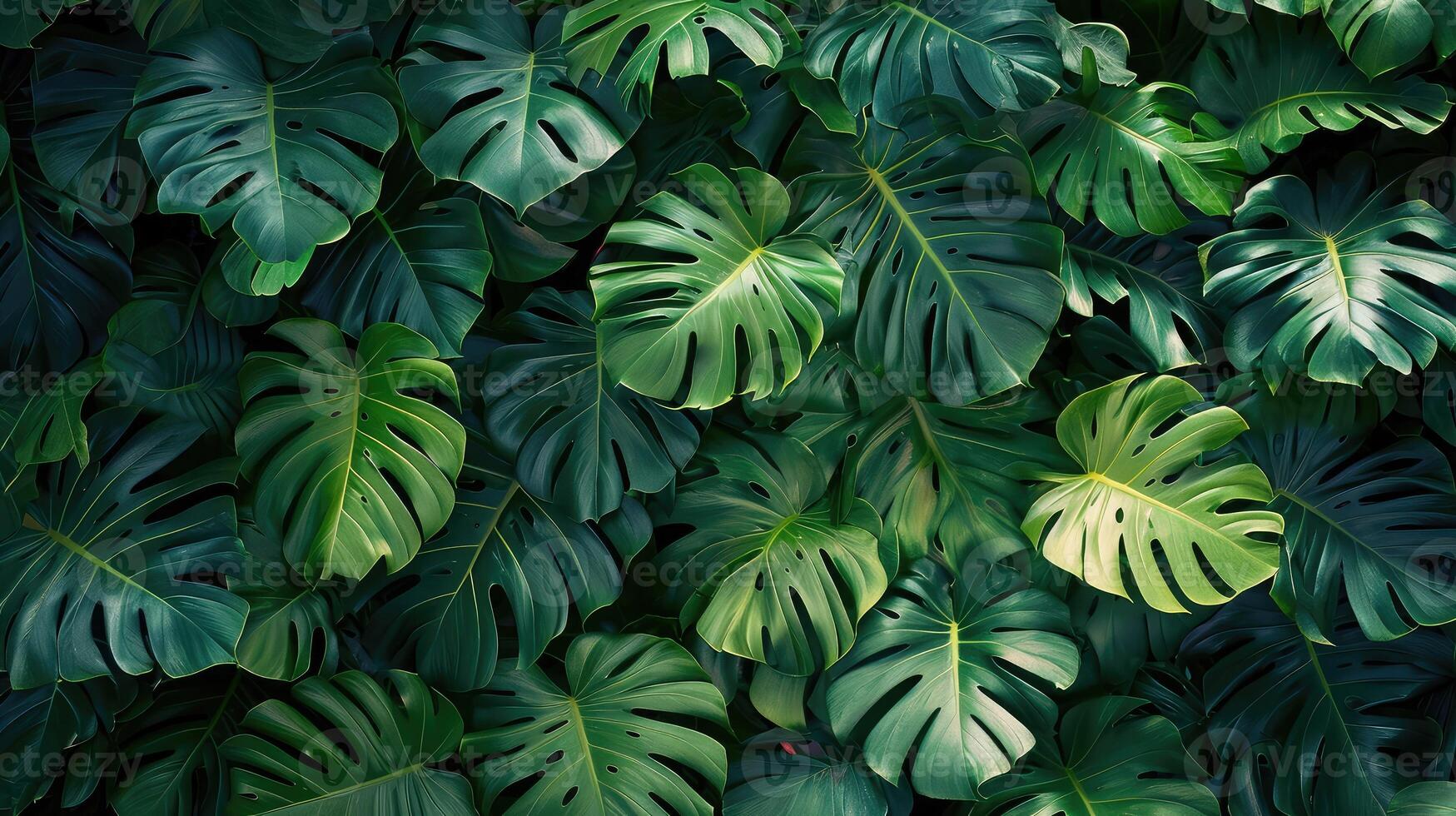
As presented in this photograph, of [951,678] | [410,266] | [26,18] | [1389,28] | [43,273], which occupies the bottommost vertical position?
[951,678]

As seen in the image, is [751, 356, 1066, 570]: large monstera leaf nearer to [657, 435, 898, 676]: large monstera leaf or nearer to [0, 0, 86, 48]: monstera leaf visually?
[657, 435, 898, 676]: large monstera leaf

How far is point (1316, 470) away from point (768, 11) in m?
1.13

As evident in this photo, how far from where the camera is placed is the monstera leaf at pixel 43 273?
1.57 metres

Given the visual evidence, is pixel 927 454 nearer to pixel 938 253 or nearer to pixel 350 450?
pixel 938 253

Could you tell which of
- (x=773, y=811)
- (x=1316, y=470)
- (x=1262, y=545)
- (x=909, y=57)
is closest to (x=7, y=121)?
(x=909, y=57)

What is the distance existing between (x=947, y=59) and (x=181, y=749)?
154cm

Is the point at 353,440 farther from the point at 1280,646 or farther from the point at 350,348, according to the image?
the point at 1280,646

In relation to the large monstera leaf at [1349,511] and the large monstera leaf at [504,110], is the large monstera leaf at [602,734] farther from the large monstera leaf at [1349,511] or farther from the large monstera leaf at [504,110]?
the large monstera leaf at [1349,511]

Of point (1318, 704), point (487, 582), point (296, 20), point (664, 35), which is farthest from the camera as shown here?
point (1318, 704)

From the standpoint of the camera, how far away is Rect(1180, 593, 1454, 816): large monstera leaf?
166 cm

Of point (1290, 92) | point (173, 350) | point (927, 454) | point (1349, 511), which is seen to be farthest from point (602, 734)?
point (1290, 92)

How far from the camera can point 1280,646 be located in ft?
5.61

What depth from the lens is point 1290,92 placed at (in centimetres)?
162

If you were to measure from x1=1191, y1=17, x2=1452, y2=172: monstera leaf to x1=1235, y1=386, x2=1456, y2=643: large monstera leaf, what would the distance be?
413mm
